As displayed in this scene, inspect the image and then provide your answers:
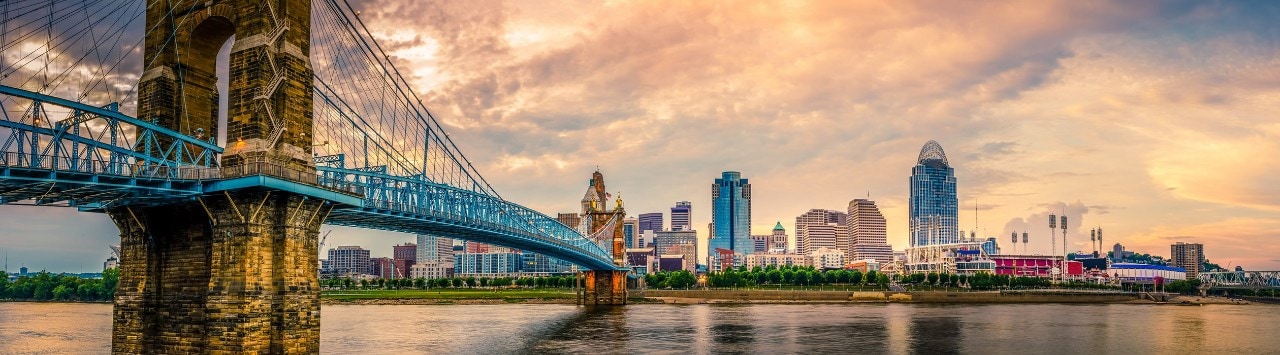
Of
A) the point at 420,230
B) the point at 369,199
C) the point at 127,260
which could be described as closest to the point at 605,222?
the point at 420,230

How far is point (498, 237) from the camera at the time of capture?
311ft

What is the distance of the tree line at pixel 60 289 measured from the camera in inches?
6447

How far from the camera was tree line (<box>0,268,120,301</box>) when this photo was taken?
537ft

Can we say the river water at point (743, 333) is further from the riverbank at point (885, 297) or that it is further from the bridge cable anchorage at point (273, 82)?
the riverbank at point (885, 297)

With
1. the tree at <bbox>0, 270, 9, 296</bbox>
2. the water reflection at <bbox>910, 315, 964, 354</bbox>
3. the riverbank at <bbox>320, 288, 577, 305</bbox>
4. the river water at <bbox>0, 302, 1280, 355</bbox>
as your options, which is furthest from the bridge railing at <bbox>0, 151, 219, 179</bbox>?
the tree at <bbox>0, 270, 9, 296</bbox>

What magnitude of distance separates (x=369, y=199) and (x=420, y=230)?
62.9 ft

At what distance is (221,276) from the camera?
144 ft

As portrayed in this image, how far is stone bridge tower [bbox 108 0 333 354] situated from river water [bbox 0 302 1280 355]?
16.4 meters

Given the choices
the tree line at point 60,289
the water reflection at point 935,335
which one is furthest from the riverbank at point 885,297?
the tree line at point 60,289

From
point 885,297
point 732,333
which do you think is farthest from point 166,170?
point 885,297

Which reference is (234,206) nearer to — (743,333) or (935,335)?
(743,333)

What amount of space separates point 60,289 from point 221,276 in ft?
501

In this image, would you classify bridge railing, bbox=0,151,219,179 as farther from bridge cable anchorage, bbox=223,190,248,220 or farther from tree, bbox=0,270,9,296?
tree, bbox=0,270,9,296

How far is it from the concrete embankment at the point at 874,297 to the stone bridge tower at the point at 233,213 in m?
113
